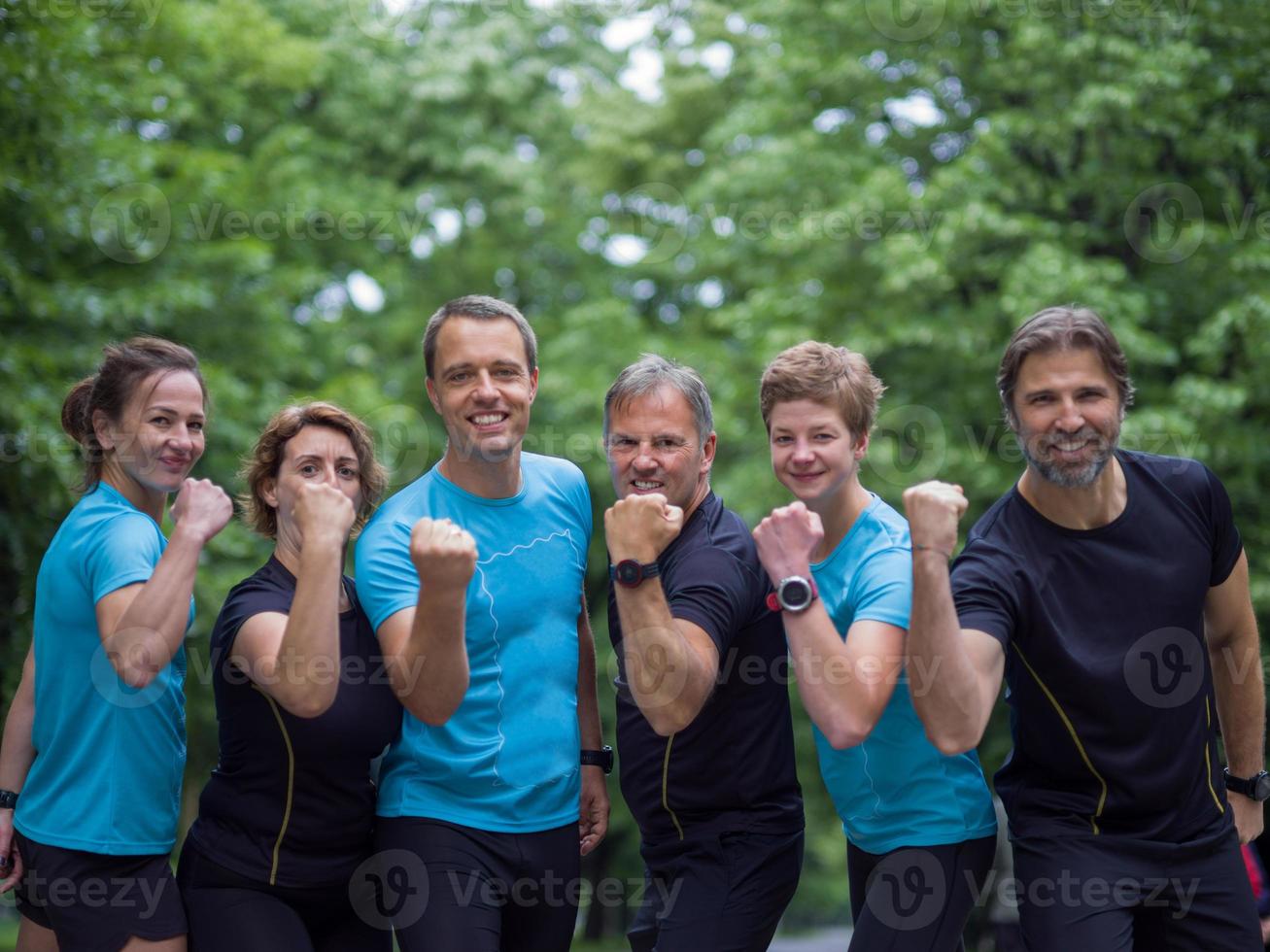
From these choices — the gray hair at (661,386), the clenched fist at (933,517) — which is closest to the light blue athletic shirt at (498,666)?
the gray hair at (661,386)

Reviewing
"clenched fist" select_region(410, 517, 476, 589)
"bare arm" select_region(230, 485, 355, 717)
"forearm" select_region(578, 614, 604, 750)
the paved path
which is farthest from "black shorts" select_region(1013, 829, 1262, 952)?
the paved path

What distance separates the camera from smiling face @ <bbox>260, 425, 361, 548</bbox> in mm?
4047

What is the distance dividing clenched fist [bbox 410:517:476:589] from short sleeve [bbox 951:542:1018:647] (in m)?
1.30

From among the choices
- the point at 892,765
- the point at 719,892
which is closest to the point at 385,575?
the point at 719,892

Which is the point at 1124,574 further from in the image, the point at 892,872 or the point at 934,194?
the point at 934,194

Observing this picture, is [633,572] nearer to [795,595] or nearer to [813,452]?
[795,595]

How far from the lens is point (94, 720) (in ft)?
13.1

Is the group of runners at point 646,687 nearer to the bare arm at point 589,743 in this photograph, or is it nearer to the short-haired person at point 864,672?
the short-haired person at point 864,672

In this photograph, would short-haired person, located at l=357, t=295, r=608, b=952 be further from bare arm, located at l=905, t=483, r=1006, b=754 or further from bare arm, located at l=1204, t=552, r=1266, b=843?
bare arm, located at l=1204, t=552, r=1266, b=843

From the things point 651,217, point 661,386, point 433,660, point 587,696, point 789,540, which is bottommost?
point 587,696

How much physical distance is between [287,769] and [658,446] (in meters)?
1.41

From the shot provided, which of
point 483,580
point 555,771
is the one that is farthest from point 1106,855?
point 483,580

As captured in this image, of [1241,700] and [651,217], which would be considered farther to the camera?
[651,217]

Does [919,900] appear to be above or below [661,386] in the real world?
below
